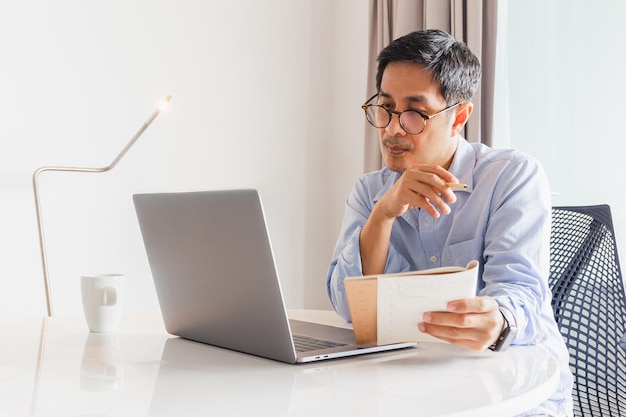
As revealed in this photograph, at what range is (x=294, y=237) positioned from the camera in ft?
10.5

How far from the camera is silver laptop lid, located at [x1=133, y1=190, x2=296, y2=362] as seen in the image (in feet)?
3.22

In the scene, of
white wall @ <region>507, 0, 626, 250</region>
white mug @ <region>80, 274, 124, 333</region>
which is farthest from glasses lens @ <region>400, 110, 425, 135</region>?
white wall @ <region>507, 0, 626, 250</region>

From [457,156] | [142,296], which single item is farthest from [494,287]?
[142,296]

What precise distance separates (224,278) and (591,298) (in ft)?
3.28

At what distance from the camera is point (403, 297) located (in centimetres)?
104

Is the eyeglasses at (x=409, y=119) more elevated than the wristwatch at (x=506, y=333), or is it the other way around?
the eyeglasses at (x=409, y=119)

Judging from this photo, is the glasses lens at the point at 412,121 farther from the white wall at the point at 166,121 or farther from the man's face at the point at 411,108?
the white wall at the point at 166,121

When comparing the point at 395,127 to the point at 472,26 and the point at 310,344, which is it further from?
the point at 472,26

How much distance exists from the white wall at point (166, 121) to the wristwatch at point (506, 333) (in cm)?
180

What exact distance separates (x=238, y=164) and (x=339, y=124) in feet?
1.80

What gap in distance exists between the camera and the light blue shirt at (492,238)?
4.18 ft

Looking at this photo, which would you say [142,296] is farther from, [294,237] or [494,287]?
[494,287]

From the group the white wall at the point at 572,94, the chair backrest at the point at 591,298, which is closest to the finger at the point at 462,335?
the chair backrest at the point at 591,298

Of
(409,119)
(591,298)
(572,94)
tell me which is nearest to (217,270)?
(409,119)
